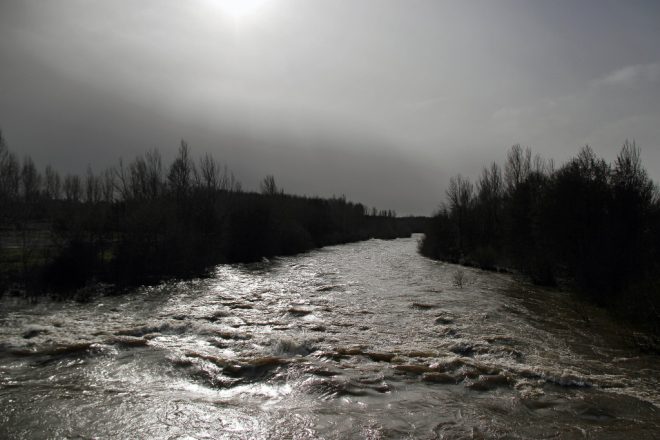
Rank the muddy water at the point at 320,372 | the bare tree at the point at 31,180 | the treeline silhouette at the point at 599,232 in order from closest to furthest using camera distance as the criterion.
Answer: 1. the muddy water at the point at 320,372
2. the treeline silhouette at the point at 599,232
3. the bare tree at the point at 31,180

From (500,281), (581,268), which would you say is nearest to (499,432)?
(581,268)

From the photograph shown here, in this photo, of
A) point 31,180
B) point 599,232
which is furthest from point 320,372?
point 31,180

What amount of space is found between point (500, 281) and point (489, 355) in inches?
641

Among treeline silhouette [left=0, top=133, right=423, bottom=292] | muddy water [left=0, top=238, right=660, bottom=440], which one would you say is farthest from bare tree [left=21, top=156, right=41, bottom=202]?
muddy water [left=0, top=238, right=660, bottom=440]

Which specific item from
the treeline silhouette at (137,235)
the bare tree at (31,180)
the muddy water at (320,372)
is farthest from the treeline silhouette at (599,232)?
the bare tree at (31,180)

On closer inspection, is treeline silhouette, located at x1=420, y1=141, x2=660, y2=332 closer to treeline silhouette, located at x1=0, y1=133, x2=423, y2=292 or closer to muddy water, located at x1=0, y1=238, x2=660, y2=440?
muddy water, located at x1=0, y1=238, x2=660, y2=440

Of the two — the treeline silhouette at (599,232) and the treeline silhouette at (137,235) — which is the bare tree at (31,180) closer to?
the treeline silhouette at (137,235)

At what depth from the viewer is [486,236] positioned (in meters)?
40.9

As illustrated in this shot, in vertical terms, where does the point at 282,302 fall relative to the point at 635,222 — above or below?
below

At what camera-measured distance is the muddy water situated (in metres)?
6.25

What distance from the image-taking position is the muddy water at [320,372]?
6.25 m

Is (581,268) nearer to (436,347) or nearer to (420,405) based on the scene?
(436,347)

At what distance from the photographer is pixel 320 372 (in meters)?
8.57

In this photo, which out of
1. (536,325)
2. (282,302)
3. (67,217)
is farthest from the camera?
(67,217)
